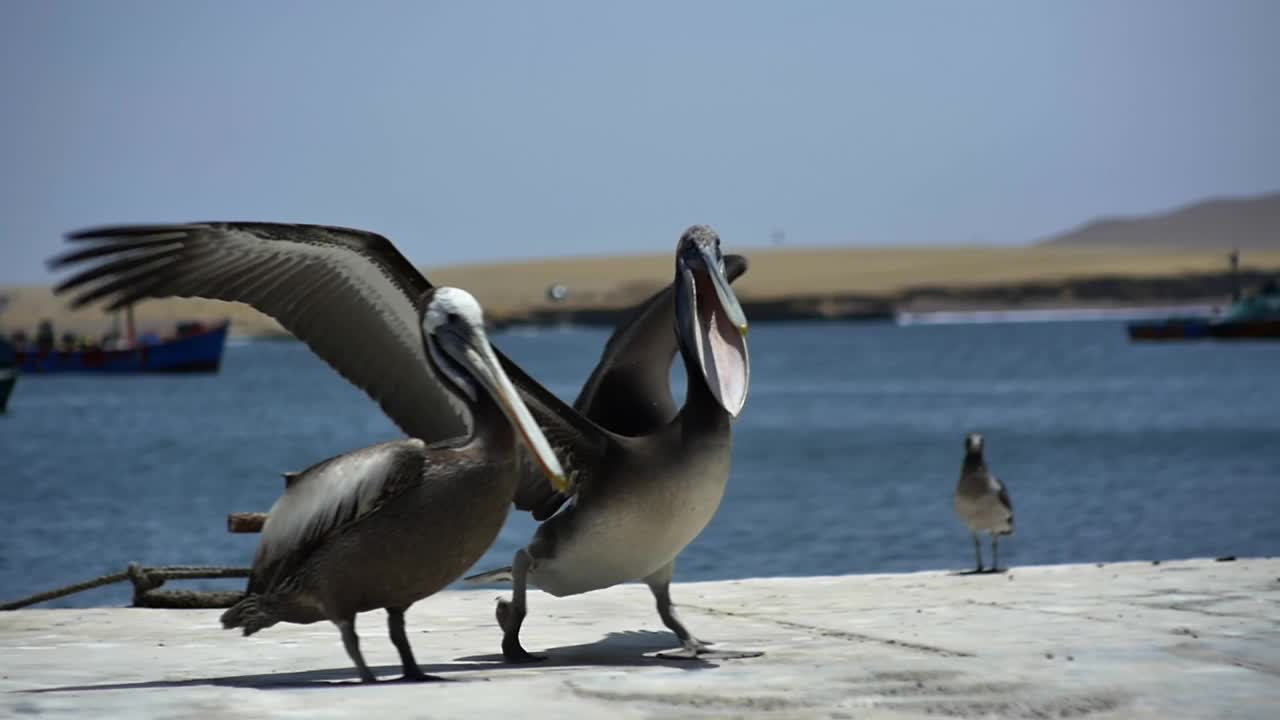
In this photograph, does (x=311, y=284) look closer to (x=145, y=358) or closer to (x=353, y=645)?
(x=353, y=645)

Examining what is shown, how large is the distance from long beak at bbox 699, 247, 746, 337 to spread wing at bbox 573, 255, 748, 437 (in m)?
0.57

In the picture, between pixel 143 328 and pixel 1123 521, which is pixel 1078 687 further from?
pixel 143 328

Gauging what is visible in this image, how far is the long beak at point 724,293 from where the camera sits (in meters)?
7.06

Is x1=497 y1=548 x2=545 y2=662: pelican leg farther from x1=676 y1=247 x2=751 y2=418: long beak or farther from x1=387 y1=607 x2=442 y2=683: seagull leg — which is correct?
x1=676 y1=247 x2=751 y2=418: long beak

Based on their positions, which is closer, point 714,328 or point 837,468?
point 714,328

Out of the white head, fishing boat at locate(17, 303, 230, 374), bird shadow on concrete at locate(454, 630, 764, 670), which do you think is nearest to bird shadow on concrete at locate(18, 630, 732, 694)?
bird shadow on concrete at locate(454, 630, 764, 670)

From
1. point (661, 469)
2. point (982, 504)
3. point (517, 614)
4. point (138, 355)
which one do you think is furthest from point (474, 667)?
point (138, 355)

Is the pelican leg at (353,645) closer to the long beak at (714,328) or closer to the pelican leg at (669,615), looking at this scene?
the pelican leg at (669,615)

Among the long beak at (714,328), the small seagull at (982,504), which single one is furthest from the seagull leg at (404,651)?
the small seagull at (982,504)

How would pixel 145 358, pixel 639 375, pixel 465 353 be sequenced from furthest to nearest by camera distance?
pixel 145 358, pixel 639 375, pixel 465 353

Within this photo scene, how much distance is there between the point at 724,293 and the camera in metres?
7.07

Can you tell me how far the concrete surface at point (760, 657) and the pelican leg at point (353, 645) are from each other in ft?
0.20

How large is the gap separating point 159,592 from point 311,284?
125 inches

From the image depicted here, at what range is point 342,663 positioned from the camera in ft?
24.0
